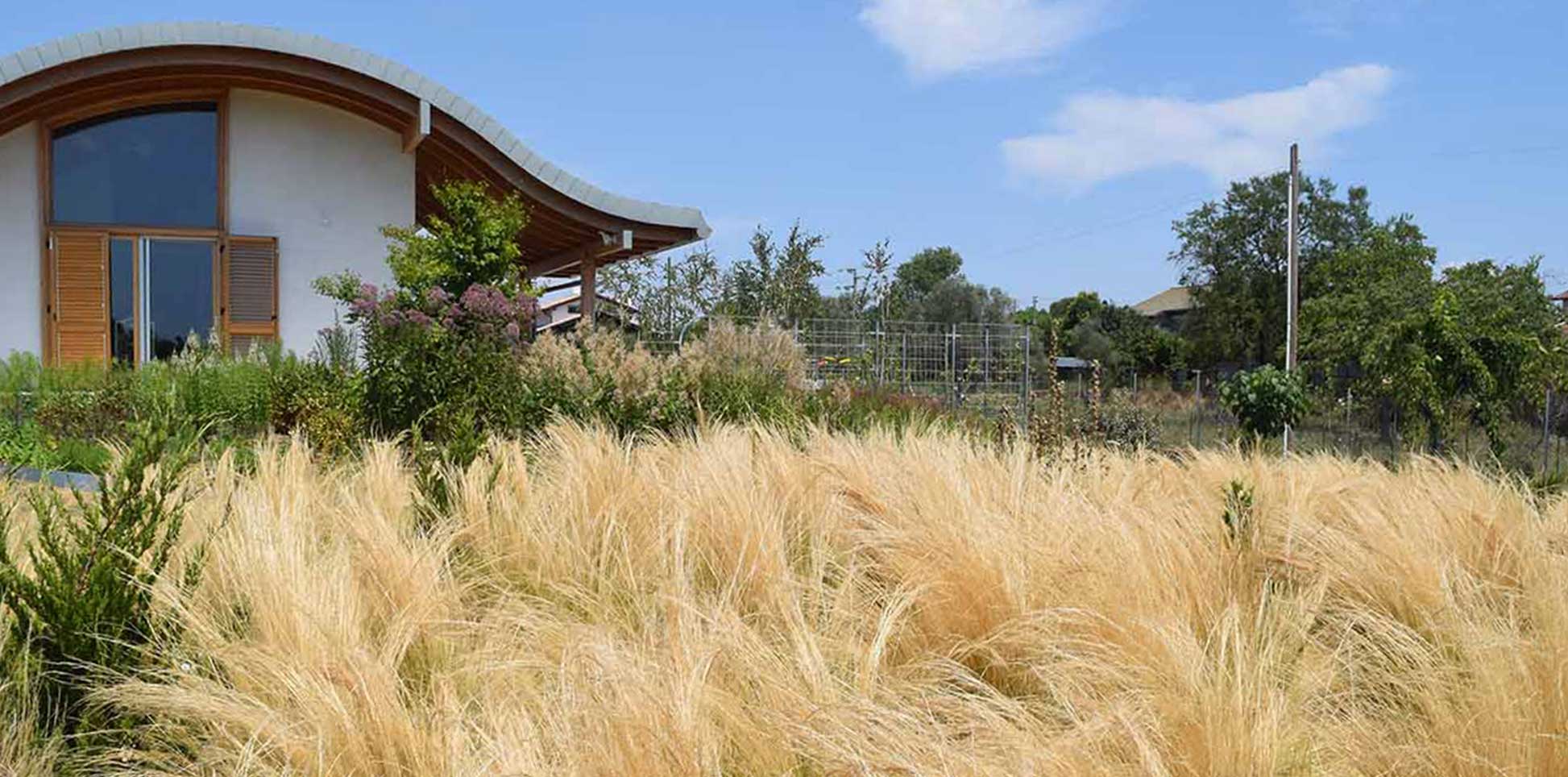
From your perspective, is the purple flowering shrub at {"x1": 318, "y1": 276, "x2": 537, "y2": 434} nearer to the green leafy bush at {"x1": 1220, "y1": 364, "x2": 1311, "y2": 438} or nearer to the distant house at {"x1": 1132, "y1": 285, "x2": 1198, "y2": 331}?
the green leafy bush at {"x1": 1220, "y1": 364, "x2": 1311, "y2": 438}

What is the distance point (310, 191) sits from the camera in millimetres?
12461

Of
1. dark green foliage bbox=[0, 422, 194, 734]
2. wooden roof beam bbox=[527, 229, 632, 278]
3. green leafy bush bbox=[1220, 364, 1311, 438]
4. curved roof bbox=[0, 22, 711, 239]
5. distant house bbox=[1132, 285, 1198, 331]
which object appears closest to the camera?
dark green foliage bbox=[0, 422, 194, 734]

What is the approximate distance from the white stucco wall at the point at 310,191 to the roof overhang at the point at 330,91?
0.24 meters

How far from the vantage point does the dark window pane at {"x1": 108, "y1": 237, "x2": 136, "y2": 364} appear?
1188 centimetres

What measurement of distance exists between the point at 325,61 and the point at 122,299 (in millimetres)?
3391

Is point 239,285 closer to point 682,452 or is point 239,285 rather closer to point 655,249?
point 655,249

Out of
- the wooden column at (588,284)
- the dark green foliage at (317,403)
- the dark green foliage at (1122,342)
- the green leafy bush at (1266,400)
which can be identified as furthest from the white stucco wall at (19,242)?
the dark green foliage at (1122,342)

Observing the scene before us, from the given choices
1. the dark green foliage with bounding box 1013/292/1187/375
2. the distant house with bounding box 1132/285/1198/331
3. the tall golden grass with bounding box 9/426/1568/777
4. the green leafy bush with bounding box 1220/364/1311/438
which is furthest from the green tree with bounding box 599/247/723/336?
the distant house with bounding box 1132/285/1198/331

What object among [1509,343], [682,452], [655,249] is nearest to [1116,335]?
[1509,343]

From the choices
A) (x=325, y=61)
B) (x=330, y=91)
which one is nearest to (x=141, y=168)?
(x=330, y=91)

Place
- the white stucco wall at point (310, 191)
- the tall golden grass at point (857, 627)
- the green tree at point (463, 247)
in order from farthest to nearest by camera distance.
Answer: the white stucco wall at point (310, 191)
the green tree at point (463, 247)
the tall golden grass at point (857, 627)

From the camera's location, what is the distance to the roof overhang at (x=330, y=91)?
35.4 feet

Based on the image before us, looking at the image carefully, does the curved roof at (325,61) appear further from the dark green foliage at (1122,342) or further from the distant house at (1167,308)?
the distant house at (1167,308)

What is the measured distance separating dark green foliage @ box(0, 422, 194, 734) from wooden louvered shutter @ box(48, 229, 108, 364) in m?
10.5
